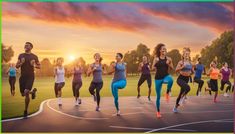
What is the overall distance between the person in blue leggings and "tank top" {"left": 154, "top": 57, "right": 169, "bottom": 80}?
0.66m

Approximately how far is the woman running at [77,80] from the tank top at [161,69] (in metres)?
1.61

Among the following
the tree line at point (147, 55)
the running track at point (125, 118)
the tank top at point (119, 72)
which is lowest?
the running track at point (125, 118)

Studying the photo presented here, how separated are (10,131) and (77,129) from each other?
4.17ft

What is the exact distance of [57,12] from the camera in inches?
384

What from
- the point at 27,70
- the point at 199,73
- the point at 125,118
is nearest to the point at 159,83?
the point at 125,118

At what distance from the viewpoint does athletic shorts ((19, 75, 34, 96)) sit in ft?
32.4

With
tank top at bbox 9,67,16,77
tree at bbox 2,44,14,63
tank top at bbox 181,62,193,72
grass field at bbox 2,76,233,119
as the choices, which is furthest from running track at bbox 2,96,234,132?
tree at bbox 2,44,14,63

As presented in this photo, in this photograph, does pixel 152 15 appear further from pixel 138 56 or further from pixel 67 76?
pixel 67 76

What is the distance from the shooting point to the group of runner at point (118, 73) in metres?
9.84

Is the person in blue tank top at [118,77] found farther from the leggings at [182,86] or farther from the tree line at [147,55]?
the leggings at [182,86]

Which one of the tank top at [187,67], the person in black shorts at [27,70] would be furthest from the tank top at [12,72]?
the tank top at [187,67]

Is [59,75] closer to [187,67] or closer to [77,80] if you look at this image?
[77,80]

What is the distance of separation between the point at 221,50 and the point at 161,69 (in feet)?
4.46

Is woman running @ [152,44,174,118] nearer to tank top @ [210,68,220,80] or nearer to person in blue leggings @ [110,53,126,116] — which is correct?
person in blue leggings @ [110,53,126,116]
